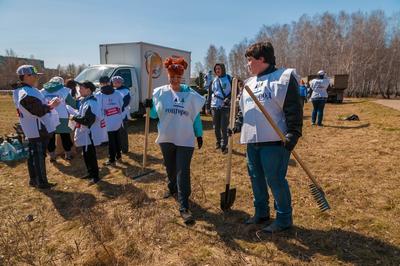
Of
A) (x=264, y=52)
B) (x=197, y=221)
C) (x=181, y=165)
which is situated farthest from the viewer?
(x=197, y=221)

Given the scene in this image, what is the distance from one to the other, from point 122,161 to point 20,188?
2222 mm

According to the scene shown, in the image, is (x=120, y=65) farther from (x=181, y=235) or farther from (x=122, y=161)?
(x=181, y=235)

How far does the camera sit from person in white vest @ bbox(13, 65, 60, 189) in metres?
5.16

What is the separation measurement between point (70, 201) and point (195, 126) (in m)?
2.48

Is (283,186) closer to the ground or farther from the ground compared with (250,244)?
farther from the ground

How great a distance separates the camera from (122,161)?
24.7 ft

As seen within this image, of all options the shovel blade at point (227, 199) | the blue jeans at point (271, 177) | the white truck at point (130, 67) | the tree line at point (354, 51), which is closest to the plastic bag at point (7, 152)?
the white truck at point (130, 67)

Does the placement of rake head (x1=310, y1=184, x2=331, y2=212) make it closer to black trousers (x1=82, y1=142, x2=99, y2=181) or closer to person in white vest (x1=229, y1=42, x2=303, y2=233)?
person in white vest (x1=229, y1=42, x2=303, y2=233)

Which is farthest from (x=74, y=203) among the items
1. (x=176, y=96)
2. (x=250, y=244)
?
(x=250, y=244)

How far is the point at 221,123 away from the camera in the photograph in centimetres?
795

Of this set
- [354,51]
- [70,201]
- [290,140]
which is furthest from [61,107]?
[354,51]

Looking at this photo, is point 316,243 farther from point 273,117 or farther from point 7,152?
point 7,152

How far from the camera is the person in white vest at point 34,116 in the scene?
5.16 meters

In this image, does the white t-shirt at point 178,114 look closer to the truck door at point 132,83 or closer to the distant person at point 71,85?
the distant person at point 71,85
